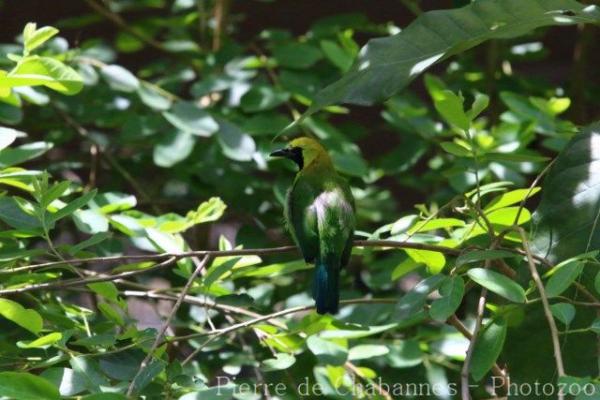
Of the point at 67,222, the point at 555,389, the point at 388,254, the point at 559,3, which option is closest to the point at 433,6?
the point at 388,254

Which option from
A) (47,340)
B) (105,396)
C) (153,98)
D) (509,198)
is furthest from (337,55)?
(105,396)

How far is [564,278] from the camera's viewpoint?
57.2 inches

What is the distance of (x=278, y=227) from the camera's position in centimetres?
313

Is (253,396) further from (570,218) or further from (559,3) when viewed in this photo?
(559,3)

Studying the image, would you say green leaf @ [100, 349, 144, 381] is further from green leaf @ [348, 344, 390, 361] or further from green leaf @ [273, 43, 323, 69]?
green leaf @ [273, 43, 323, 69]

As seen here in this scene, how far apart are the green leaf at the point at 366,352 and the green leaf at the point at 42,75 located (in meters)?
0.78

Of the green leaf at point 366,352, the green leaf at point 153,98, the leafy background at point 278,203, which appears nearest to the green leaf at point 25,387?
the leafy background at point 278,203

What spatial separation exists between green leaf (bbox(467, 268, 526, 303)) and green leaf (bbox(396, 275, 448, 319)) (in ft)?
0.26

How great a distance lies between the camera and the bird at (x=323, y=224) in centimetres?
194

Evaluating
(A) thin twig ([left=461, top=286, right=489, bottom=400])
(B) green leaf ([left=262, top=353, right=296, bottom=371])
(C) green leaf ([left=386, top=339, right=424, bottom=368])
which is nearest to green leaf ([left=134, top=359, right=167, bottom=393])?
(B) green leaf ([left=262, top=353, right=296, bottom=371])

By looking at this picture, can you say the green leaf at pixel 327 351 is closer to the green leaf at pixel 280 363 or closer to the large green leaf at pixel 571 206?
the green leaf at pixel 280 363

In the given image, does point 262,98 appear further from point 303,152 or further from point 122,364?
point 122,364

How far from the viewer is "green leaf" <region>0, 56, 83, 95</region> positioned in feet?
5.90

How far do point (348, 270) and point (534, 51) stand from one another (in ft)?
3.54
